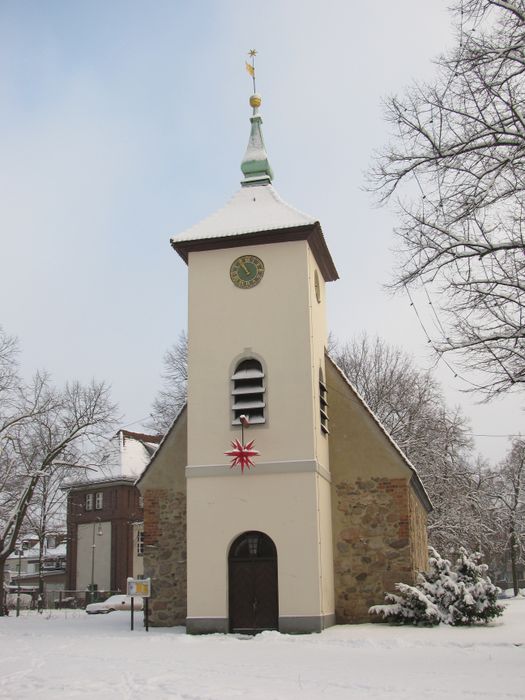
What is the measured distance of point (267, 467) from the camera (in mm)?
18188

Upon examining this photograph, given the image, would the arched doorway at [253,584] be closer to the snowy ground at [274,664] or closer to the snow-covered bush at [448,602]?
the snowy ground at [274,664]

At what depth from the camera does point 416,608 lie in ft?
57.0

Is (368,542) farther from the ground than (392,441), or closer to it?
closer to it

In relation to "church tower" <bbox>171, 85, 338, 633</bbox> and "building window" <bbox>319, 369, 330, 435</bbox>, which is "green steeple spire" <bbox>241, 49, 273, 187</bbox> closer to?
"church tower" <bbox>171, 85, 338, 633</bbox>

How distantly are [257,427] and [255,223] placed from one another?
16.3 ft

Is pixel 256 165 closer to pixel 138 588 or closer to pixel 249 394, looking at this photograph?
pixel 249 394

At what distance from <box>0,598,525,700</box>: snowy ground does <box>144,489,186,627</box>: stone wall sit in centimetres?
159

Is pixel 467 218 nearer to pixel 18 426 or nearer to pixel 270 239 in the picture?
pixel 270 239

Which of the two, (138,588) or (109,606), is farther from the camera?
(109,606)

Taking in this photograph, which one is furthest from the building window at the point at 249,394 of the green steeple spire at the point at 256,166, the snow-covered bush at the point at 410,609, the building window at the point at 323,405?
the green steeple spire at the point at 256,166

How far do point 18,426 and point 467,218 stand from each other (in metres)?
21.7

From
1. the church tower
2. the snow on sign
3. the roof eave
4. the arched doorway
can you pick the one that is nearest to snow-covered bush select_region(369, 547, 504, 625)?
the church tower

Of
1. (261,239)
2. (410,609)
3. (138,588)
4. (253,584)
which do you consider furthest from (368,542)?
(261,239)

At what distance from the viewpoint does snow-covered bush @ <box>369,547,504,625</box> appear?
17.1 m
